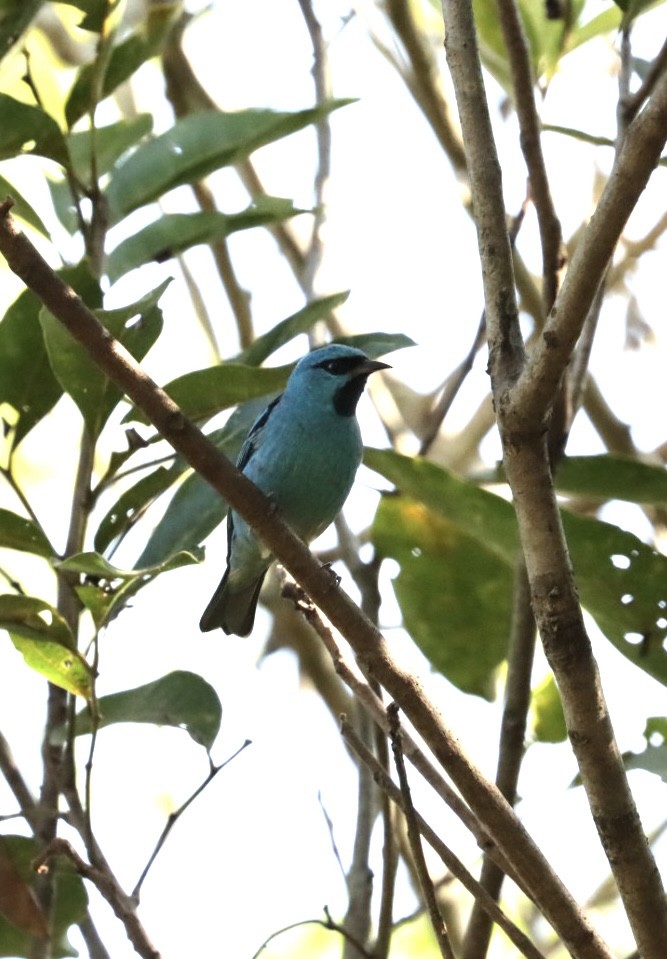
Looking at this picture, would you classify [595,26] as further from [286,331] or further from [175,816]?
[175,816]

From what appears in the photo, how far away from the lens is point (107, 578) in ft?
8.78

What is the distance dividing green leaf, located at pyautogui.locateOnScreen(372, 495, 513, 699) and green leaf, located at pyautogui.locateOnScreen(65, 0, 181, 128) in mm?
1430

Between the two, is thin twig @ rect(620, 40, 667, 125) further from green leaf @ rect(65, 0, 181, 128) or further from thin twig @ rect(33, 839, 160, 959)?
thin twig @ rect(33, 839, 160, 959)

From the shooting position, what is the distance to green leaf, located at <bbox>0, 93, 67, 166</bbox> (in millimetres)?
3332

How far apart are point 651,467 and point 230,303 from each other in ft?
9.38

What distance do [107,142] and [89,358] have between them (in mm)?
1426

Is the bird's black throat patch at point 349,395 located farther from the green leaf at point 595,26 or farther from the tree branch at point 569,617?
the tree branch at point 569,617

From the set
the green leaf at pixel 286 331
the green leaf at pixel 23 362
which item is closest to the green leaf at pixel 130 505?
the green leaf at pixel 23 362

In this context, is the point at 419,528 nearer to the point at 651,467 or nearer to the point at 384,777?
the point at 651,467

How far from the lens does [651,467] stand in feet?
10.3

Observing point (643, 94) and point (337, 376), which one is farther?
point (337, 376)

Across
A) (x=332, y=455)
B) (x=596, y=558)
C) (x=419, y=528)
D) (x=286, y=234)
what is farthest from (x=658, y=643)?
(x=286, y=234)

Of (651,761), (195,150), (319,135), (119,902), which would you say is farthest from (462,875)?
(319,135)

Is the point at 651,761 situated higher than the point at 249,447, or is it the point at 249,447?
the point at 249,447
